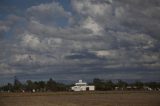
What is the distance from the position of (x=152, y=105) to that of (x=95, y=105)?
869cm

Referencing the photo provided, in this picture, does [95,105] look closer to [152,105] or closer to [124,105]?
[124,105]

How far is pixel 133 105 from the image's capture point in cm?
5434

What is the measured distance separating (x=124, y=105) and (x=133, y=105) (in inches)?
53.0

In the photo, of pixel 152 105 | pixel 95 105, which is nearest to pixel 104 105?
pixel 95 105

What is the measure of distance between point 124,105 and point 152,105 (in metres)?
4.02

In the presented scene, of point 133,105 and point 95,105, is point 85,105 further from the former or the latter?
point 133,105

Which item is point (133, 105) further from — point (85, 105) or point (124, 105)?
point (85, 105)

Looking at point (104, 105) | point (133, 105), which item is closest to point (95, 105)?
point (104, 105)

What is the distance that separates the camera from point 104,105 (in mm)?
56094

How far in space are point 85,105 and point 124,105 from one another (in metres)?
6.18

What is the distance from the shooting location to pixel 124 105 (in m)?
54.2

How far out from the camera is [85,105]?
5666 centimetres

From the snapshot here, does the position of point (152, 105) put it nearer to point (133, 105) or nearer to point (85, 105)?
point (133, 105)

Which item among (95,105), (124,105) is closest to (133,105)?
(124,105)
